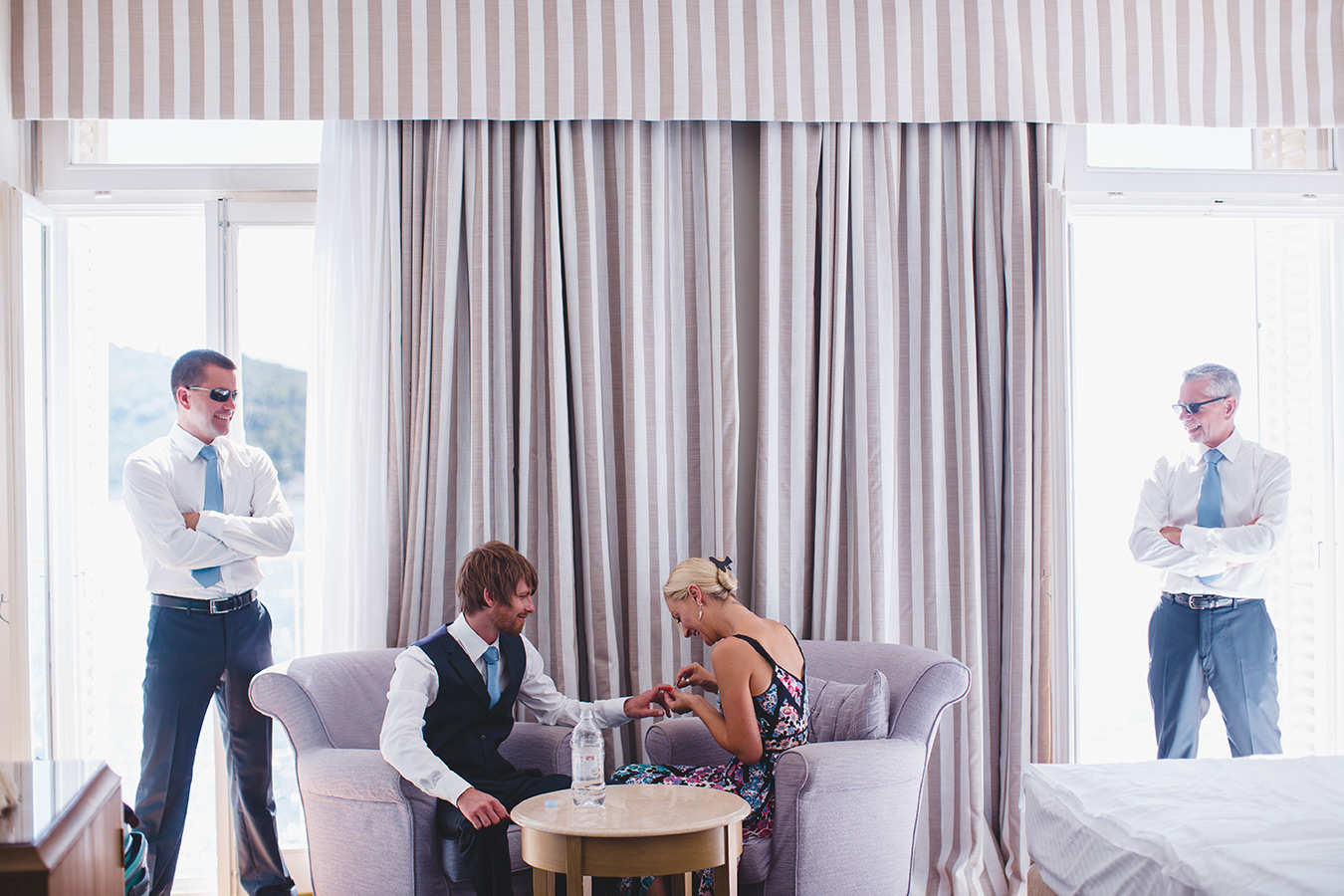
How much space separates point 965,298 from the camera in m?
3.42

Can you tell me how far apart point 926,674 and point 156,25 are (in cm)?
323

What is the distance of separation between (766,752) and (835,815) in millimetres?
235

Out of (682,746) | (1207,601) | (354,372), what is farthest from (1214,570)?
(354,372)

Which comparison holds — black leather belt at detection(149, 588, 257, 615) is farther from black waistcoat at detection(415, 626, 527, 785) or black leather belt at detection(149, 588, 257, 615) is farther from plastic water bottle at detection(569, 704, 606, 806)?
plastic water bottle at detection(569, 704, 606, 806)

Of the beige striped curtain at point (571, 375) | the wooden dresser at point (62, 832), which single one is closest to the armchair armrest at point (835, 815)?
the beige striped curtain at point (571, 375)

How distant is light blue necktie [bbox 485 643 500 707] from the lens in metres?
2.60

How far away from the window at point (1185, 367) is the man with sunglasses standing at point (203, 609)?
2.87m

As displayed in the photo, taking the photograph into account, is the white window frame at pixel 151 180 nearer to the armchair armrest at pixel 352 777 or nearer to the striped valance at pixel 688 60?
the striped valance at pixel 688 60

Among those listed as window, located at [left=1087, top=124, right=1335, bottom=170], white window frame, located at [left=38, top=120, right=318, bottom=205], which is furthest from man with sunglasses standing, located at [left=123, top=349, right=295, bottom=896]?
window, located at [left=1087, top=124, right=1335, bottom=170]

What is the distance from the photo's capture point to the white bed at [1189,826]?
1.71 metres

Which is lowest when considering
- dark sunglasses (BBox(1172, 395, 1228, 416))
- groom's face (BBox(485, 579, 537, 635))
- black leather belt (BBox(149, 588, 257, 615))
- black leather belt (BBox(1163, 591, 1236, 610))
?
black leather belt (BBox(1163, 591, 1236, 610))

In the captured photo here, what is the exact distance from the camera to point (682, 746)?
2932mm

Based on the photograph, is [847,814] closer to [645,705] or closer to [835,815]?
[835,815]

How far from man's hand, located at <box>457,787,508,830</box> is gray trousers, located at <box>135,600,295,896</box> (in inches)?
46.7
